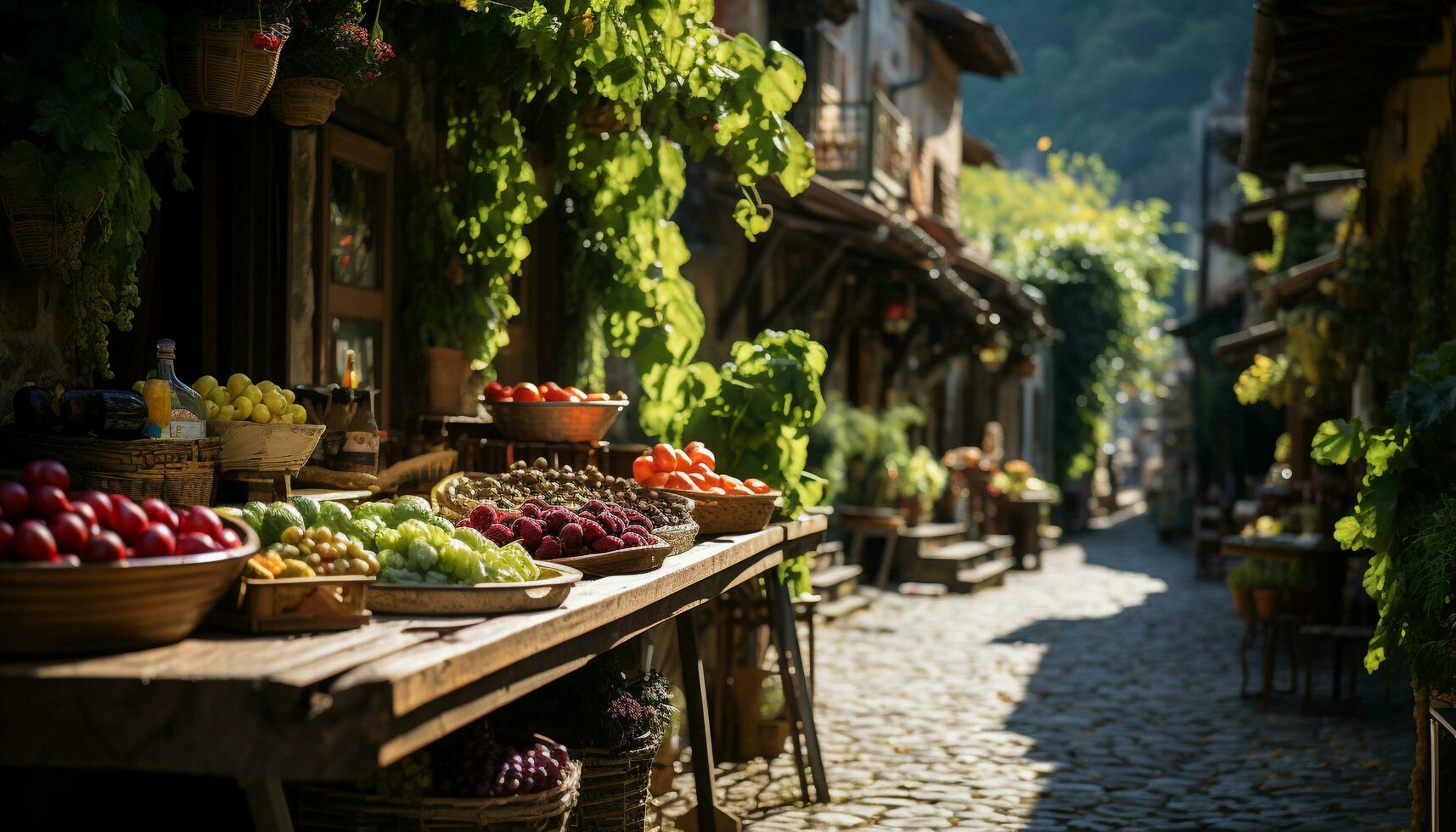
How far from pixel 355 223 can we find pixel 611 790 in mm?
2612

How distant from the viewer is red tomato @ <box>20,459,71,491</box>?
9.34ft

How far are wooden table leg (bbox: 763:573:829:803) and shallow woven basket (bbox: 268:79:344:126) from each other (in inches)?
120

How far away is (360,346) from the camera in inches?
→ 240

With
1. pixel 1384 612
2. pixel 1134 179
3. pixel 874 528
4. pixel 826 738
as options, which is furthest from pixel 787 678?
pixel 1134 179

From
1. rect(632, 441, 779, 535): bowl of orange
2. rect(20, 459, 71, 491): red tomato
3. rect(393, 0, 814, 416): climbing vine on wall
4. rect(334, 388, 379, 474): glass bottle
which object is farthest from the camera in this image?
rect(632, 441, 779, 535): bowl of orange

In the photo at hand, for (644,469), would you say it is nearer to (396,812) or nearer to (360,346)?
(360,346)

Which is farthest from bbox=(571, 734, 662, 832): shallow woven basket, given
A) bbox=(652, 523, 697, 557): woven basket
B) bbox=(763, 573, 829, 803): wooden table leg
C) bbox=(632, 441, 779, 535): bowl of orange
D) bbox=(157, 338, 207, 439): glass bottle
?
bbox=(763, 573, 829, 803): wooden table leg

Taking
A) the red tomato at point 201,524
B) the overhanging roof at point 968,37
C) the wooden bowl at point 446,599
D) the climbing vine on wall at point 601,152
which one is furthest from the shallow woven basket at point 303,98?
the overhanging roof at point 968,37

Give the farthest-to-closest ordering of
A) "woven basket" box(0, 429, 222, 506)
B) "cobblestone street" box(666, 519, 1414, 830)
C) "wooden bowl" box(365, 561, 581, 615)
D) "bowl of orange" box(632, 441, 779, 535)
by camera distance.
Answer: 1. "cobblestone street" box(666, 519, 1414, 830)
2. "bowl of orange" box(632, 441, 779, 535)
3. "woven basket" box(0, 429, 222, 506)
4. "wooden bowl" box(365, 561, 581, 615)

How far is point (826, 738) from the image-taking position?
324 inches

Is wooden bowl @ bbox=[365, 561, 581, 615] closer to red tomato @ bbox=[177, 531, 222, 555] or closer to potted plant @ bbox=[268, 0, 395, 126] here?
red tomato @ bbox=[177, 531, 222, 555]

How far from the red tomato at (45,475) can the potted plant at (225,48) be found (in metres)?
1.57

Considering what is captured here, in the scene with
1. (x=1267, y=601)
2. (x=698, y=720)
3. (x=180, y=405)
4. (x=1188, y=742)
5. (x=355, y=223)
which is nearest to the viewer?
(x=180, y=405)

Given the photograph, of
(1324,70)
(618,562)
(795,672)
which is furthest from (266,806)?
(1324,70)
